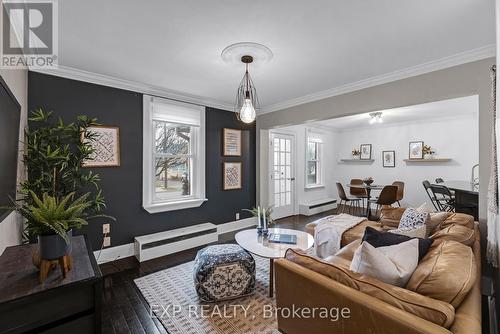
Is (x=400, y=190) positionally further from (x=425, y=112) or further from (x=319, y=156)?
(x=319, y=156)

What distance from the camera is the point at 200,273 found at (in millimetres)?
2119

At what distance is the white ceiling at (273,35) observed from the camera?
5.54 feet

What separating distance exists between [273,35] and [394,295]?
207 cm

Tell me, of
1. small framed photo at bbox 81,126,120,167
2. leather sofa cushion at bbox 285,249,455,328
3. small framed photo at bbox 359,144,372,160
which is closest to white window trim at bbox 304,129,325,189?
small framed photo at bbox 359,144,372,160

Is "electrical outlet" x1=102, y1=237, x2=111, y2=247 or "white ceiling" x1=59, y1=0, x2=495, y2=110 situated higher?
"white ceiling" x1=59, y1=0, x2=495, y2=110

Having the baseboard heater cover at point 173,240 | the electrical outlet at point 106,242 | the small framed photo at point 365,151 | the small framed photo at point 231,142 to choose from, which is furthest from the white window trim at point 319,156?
the electrical outlet at point 106,242

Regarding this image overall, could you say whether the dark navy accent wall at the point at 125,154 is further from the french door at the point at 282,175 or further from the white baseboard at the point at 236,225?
the french door at the point at 282,175

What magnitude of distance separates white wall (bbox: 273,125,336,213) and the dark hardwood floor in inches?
131

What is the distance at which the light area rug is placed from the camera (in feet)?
6.09

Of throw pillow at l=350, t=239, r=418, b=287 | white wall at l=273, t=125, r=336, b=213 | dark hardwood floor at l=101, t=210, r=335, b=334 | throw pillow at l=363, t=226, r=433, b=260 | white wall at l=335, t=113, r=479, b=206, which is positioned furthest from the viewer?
white wall at l=273, t=125, r=336, b=213

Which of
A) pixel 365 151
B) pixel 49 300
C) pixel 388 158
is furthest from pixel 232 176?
pixel 388 158

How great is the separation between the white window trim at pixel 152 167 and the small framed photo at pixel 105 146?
35 cm

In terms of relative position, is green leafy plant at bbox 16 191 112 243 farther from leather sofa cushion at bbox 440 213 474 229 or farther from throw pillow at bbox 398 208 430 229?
leather sofa cushion at bbox 440 213 474 229

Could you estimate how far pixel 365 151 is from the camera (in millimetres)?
6684
